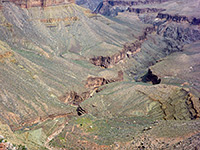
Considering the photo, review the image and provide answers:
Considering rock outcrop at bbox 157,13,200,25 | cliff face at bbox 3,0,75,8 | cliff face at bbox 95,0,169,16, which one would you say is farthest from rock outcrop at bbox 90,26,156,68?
cliff face at bbox 95,0,169,16

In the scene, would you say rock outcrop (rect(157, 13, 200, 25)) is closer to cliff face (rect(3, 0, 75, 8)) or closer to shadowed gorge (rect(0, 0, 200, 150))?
shadowed gorge (rect(0, 0, 200, 150))

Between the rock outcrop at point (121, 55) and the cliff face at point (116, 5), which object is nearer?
the rock outcrop at point (121, 55)

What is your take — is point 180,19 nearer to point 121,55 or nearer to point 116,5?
point 116,5

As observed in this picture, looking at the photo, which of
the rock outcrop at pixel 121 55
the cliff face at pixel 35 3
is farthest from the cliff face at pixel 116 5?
the cliff face at pixel 35 3

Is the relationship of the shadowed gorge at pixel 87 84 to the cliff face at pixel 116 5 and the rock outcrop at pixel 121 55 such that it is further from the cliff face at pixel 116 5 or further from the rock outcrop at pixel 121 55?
the cliff face at pixel 116 5

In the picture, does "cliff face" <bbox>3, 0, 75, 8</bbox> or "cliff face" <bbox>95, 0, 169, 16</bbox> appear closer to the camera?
"cliff face" <bbox>3, 0, 75, 8</bbox>

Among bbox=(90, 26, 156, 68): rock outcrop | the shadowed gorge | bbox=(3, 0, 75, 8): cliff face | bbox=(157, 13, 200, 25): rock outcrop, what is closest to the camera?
the shadowed gorge

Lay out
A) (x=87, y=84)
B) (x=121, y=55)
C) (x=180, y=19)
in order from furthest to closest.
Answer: (x=180, y=19) < (x=121, y=55) < (x=87, y=84)

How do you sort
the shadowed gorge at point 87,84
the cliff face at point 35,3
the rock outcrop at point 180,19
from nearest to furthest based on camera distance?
the shadowed gorge at point 87,84 → the cliff face at point 35,3 → the rock outcrop at point 180,19

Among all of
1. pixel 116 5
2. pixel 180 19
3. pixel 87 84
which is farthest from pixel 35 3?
pixel 116 5
